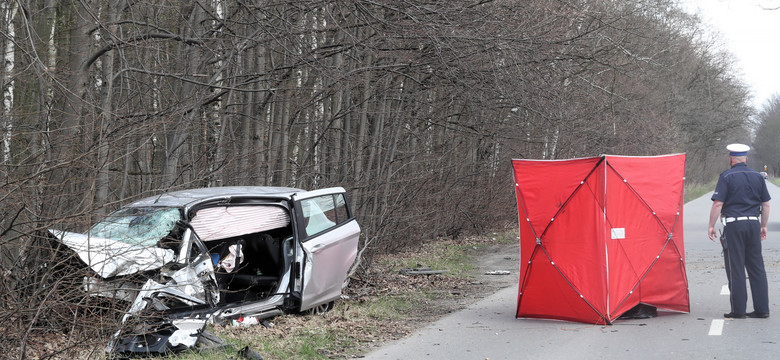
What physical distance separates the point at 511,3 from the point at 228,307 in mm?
7348

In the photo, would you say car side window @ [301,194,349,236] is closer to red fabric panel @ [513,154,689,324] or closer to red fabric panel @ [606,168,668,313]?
red fabric panel @ [513,154,689,324]

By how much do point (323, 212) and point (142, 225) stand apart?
94.9 inches

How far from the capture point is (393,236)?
18.3 meters

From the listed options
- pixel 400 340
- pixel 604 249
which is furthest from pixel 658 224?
pixel 400 340

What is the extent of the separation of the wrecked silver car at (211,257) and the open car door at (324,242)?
12 mm

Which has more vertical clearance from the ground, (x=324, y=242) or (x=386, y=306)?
(x=324, y=242)

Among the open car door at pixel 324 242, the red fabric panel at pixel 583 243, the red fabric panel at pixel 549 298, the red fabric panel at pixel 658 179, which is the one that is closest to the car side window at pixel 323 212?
the open car door at pixel 324 242

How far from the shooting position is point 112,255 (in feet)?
23.1

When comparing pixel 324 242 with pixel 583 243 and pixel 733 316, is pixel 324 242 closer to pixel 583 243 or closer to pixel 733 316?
A: pixel 583 243

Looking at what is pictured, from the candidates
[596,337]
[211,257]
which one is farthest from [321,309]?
[596,337]

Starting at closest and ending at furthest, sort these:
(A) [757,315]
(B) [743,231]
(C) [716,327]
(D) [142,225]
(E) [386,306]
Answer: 1. (D) [142,225]
2. (C) [716,327]
3. (A) [757,315]
4. (B) [743,231]
5. (E) [386,306]

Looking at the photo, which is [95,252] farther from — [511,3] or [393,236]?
[393,236]

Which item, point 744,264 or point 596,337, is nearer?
point 596,337

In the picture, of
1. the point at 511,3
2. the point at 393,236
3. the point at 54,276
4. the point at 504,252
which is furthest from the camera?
the point at 504,252
